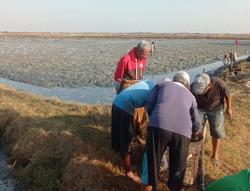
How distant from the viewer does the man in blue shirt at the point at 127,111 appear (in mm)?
6363

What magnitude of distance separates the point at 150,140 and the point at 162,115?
1.34ft

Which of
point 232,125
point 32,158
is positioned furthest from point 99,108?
point 232,125

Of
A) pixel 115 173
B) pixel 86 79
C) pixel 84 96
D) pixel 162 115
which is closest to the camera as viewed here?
pixel 162 115

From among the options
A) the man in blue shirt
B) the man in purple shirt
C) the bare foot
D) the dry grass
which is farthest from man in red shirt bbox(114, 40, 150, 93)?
the man in purple shirt

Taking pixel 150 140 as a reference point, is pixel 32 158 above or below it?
below

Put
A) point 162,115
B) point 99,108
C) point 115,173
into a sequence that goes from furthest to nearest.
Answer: point 99,108, point 115,173, point 162,115

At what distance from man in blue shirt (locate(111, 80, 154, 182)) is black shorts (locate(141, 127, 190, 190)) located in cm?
90

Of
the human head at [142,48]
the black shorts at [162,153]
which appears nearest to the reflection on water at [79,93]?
the human head at [142,48]

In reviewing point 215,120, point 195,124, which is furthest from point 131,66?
point 195,124

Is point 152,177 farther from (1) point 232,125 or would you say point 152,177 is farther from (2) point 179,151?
(1) point 232,125

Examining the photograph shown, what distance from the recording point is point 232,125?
1027cm

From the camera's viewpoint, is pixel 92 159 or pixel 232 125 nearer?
pixel 92 159

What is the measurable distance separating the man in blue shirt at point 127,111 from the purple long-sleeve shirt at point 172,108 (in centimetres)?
77

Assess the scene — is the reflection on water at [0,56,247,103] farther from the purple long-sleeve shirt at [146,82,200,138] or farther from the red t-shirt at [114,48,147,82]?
the purple long-sleeve shirt at [146,82,200,138]
